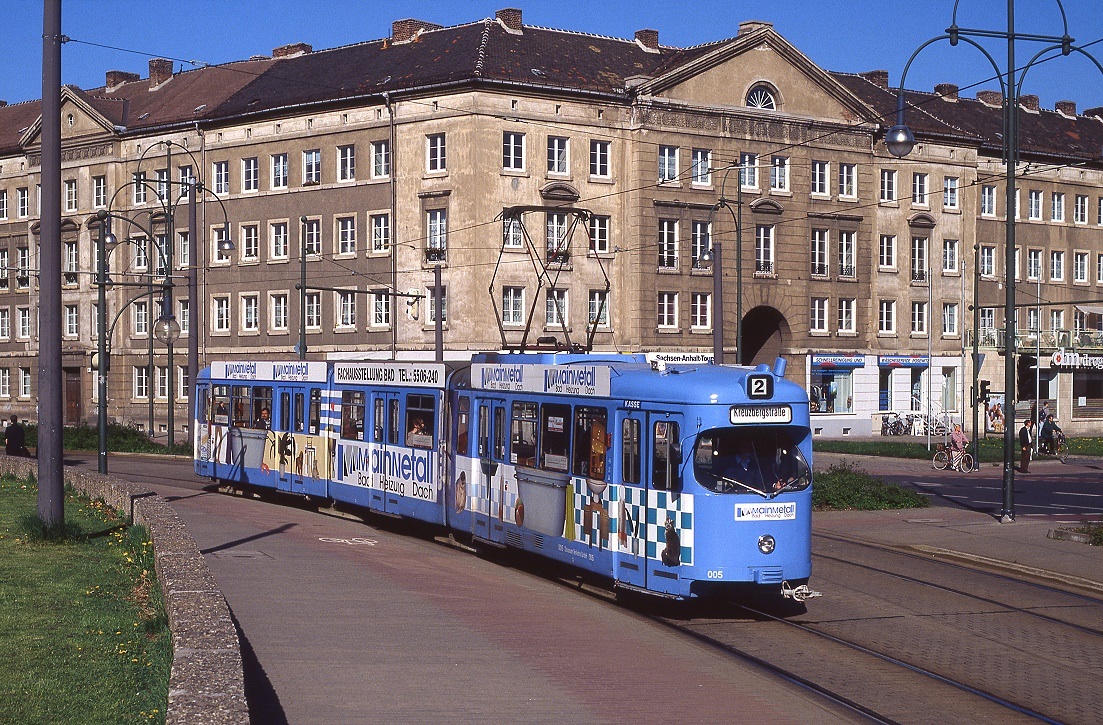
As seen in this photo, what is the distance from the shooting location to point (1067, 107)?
8419cm

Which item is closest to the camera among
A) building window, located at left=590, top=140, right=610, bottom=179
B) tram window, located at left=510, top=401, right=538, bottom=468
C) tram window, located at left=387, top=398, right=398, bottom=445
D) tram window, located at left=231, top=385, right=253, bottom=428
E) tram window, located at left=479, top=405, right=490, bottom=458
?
tram window, located at left=510, top=401, right=538, bottom=468

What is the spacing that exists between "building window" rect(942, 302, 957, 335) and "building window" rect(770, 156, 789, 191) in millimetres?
11585

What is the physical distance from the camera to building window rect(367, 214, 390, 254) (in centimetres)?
5994

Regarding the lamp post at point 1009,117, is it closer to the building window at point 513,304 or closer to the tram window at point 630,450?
the tram window at point 630,450

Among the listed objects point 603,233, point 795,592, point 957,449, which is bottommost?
point 957,449

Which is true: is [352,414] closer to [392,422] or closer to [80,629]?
[392,422]

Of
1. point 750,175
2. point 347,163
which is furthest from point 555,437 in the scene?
point 750,175

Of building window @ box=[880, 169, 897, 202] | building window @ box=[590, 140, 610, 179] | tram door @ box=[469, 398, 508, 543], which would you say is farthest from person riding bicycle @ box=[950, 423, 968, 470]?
tram door @ box=[469, 398, 508, 543]

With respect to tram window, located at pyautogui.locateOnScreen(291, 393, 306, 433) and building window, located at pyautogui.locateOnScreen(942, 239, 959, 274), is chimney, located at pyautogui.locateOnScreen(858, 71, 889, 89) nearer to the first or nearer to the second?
building window, located at pyautogui.locateOnScreen(942, 239, 959, 274)

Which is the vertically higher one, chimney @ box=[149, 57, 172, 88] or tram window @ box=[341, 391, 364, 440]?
chimney @ box=[149, 57, 172, 88]

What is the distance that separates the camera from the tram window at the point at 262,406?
30125 mm

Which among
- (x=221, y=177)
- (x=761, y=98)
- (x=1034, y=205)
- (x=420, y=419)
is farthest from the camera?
(x=1034, y=205)

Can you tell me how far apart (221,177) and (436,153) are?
1230 cm

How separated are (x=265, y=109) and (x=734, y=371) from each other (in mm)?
49878
